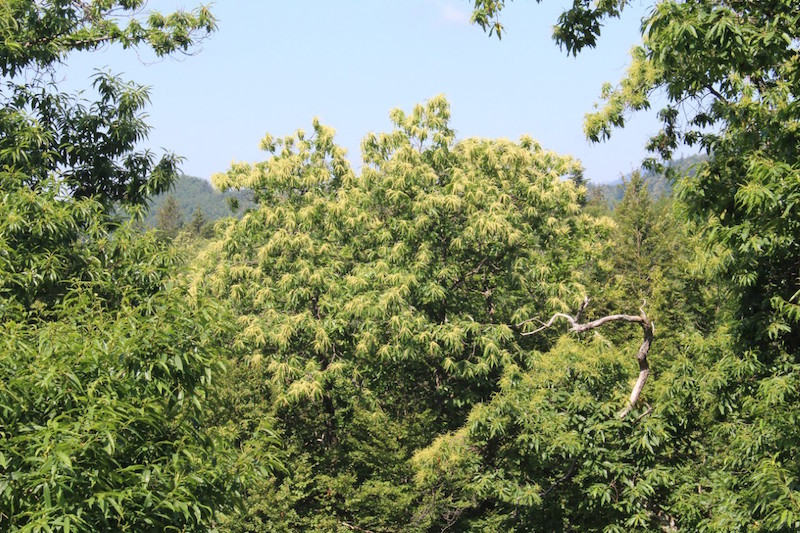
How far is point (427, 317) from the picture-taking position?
1574 centimetres

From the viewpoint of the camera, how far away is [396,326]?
14.6 m

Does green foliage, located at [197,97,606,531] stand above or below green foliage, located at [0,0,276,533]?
above

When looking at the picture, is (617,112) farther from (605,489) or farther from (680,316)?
(680,316)

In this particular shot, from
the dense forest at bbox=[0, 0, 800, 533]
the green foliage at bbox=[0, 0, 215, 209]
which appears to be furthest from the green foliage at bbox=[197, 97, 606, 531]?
the green foliage at bbox=[0, 0, 215, 209]

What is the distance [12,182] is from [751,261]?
7674mm

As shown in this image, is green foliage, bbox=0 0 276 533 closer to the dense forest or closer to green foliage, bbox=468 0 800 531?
the dense forest

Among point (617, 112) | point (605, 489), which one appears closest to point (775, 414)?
point (605, 489)

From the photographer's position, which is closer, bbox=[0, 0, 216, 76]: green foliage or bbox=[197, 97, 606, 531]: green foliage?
bbox=[0, 0, 216, 76]: green foliage

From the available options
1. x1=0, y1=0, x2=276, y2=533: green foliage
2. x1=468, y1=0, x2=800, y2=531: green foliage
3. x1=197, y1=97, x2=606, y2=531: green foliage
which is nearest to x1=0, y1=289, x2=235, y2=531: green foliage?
x1=0, y1=0, x2=276, y2=533: green foliage

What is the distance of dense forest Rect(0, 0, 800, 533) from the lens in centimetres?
554

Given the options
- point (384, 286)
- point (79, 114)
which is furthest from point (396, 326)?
point (79, 114)

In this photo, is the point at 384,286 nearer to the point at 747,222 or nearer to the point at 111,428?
the point at 747,222

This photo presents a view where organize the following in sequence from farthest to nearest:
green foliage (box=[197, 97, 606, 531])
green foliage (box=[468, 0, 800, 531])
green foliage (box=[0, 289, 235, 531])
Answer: green foliage (box=[197, 97, 606, 531])
green foliage (box=[468, 0, 800, 531])
green foliage (box=[0, 289, 235, 531])

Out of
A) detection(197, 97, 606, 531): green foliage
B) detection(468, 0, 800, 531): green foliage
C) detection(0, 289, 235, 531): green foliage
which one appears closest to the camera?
detection(0, 289, 235, 531): green foliage
